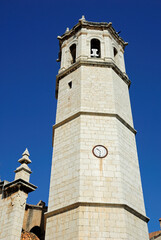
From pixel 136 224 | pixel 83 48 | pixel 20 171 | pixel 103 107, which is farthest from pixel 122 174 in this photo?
pixel 83 48

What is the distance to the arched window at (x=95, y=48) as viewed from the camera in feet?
59.7

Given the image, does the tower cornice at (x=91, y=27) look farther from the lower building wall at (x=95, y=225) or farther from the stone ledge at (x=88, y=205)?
the lower building wall at (x=95, y=225)

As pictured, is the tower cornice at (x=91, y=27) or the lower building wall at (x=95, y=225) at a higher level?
the tower cornice at (x=91, y=27)

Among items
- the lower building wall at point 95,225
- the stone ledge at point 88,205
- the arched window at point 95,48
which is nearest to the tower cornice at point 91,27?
the arched window at point 95,48

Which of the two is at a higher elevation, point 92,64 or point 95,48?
point 95,48

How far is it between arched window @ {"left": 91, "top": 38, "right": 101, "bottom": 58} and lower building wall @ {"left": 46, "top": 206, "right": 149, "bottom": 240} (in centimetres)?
1019

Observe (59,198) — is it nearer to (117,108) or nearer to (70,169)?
(70,169)

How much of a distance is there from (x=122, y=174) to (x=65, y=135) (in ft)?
10.7

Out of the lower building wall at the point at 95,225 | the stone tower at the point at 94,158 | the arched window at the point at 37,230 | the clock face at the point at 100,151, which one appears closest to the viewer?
the lower building wall at the point at 95,225

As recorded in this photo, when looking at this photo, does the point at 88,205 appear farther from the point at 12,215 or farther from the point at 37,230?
the point at 37,230

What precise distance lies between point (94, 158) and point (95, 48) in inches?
374

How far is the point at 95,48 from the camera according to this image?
19.4 m

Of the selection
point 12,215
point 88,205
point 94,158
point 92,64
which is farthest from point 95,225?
point 92,64

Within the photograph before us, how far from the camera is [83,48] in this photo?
57.6 feet
